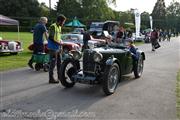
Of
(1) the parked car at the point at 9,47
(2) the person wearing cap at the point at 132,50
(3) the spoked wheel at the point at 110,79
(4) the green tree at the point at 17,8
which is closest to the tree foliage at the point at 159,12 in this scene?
(4) the green tree at the point at 17,8

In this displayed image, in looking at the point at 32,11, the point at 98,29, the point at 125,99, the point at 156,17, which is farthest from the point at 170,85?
the point at 156,17

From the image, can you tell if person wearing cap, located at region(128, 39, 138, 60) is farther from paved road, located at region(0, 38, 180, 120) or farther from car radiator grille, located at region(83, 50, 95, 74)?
car radiator grille, located at region(83, 50, 95, 74)

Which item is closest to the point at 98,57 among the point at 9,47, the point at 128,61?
the point at 128,61

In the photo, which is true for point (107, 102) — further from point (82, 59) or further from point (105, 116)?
point (82, 59)

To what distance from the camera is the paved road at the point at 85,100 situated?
23.1 feet

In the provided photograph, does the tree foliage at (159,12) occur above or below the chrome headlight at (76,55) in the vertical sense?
above

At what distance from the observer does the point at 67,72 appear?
32.6ft

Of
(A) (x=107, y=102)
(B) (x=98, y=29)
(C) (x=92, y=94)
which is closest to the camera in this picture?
(A) (x=107, y=102)

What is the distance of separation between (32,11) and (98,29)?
152 feet

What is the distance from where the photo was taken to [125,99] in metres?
8.59

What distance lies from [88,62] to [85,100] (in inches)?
58.9

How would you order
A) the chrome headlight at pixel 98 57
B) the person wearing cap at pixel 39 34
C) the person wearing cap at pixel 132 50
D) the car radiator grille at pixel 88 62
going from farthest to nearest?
the person wearing cap at pixel 39 34 → the person wearing cap at pixel 132 50 → the car radiator grille at pixel 88 62 → the chrome headlight at pixel 98 57

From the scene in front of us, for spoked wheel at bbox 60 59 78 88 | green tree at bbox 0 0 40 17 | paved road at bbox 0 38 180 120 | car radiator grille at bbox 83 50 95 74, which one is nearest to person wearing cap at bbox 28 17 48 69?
paved road at bbox 0 38 180 120

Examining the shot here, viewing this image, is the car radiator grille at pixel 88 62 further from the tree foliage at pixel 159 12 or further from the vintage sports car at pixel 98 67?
the tree foliage at pixel 159 12
